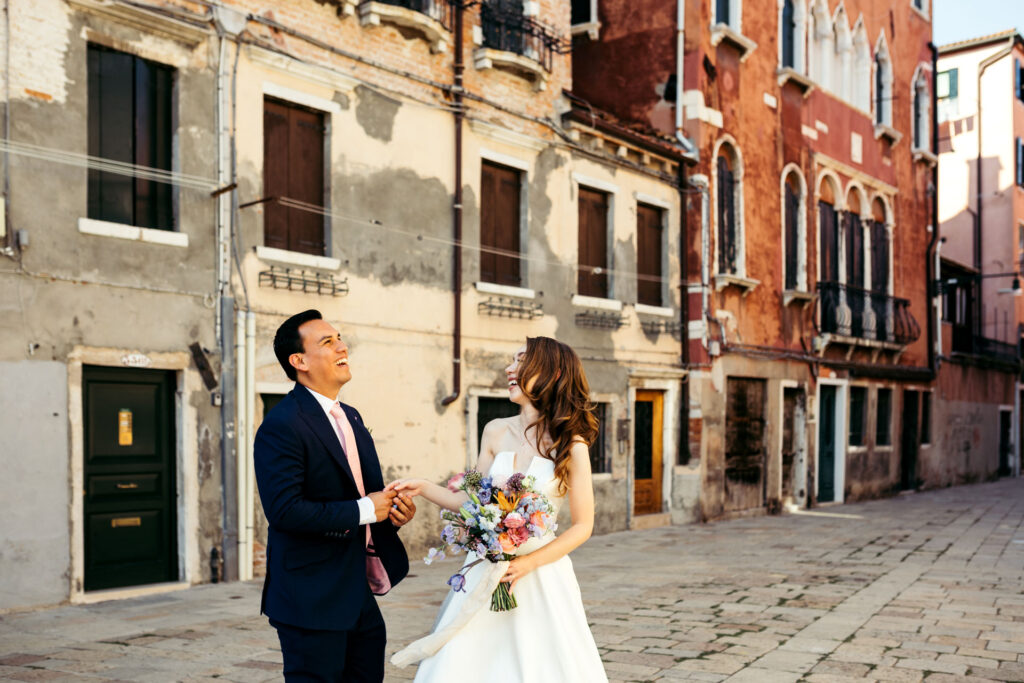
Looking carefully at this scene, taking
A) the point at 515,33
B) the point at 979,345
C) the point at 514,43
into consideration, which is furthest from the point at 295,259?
the point at 979,345

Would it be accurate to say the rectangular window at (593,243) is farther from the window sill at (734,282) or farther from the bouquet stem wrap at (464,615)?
the bouquet stem wrap at (464,615)

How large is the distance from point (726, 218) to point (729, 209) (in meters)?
0.23

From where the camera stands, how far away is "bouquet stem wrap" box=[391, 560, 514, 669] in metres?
3.73

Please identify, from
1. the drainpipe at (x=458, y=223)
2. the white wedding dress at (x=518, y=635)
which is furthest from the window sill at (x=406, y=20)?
the white wedding dress at (x=518, y=635)

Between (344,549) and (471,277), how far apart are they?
9751mm

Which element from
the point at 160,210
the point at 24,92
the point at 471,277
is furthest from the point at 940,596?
the point at 24,92

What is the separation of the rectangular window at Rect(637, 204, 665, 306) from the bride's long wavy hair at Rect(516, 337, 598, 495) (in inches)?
506

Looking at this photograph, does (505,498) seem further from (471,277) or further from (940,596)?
(471,277)

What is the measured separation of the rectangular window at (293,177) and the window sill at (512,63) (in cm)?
274

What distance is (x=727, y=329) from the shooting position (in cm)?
1803

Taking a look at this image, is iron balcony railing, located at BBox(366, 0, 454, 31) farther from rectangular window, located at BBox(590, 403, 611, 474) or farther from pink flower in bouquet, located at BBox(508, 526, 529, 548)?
pink flower in bouquet, located at BBox(508, 526, 529, 548)

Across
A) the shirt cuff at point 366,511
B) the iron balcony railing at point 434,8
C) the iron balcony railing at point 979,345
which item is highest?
the iron balcony railing at point 434,8

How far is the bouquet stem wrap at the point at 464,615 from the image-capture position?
12.2 ft

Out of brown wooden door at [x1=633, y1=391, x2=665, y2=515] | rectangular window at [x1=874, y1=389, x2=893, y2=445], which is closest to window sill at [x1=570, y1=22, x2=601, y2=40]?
brown wooden door at [x1=633, y1=391, x2=665, y2=515]
